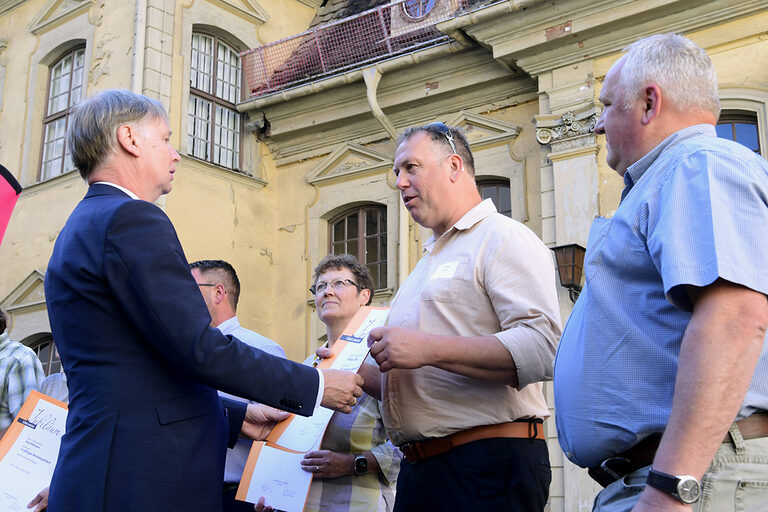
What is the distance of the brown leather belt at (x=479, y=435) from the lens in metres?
2.86

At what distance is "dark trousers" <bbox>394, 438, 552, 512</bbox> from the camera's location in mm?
2771

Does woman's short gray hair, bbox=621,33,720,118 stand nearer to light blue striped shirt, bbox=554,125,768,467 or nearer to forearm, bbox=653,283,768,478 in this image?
light blue striped shirt, bbox=554,125,768,467

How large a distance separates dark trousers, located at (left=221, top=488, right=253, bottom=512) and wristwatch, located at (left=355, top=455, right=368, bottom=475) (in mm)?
713

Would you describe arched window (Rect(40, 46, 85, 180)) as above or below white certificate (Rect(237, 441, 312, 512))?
above

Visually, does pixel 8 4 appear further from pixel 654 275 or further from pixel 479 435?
pixel 654 275

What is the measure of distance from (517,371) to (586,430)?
743 millimetres

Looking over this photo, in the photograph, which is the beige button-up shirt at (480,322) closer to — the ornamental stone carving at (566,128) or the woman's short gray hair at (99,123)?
the woman's short gray hair at (99,123)

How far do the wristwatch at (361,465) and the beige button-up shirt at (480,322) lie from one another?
817 mm

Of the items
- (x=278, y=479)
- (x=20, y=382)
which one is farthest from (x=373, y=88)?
(x=278, y=479)

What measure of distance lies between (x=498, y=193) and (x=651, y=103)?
Answer: 8.99m

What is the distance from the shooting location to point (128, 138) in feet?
9.08

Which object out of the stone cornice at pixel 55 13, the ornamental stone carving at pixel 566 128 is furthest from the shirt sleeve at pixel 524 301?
the stone cornice at pixel 55 13

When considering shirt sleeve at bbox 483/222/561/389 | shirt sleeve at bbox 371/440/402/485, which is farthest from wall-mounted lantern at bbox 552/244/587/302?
shirt sleeve at bbox 483/222/561/389

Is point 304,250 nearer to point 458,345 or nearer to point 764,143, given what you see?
point 764,143
